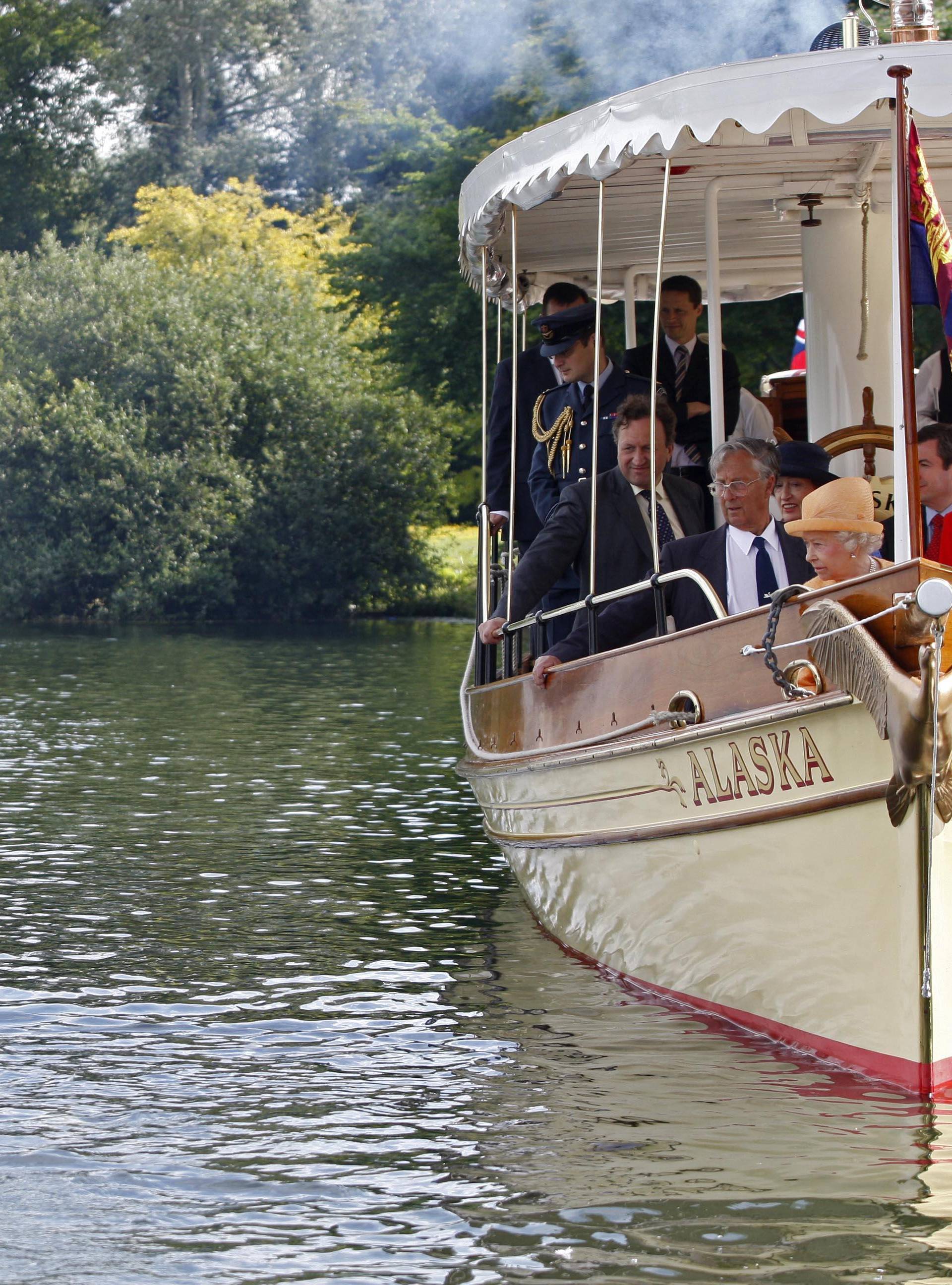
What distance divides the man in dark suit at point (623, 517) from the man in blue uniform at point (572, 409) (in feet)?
1.09

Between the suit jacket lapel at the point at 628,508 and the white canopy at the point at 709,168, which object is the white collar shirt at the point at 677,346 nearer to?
the white canopy at the point at 709,168

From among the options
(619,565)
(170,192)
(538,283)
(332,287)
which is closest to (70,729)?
(538,283)

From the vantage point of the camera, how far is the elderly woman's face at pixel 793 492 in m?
7.28

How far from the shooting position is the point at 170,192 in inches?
2175

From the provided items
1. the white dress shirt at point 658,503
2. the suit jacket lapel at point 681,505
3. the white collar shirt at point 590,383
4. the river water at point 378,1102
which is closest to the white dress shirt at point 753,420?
the white collar shirt at point 590,383

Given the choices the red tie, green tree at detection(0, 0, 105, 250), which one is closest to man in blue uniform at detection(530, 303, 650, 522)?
the red tie

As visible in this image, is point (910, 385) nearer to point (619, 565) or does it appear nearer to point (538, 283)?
point (619, 565)

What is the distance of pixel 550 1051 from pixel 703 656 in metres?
1.53

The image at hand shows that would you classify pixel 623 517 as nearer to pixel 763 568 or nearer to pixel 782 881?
pixel 763 568

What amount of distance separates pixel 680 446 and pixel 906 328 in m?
3.24

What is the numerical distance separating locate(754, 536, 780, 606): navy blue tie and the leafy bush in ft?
101

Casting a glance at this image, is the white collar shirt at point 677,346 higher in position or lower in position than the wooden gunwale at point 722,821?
higher

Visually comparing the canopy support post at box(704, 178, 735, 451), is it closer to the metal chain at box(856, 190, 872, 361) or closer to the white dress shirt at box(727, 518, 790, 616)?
the white dress shirt at box(727, 518, 790, 616)

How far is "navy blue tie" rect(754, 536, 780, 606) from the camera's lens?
6828 mm
